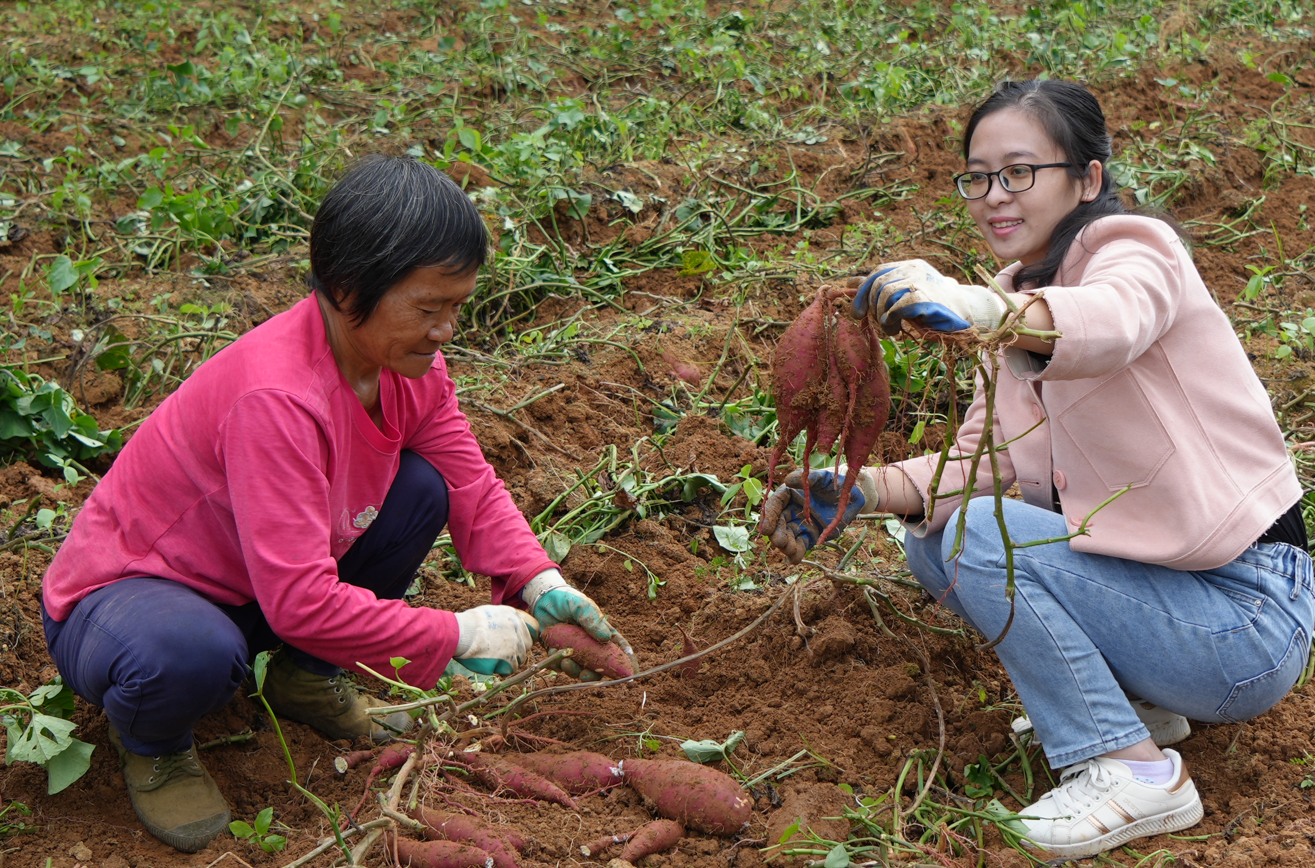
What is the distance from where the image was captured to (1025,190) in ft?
5.92

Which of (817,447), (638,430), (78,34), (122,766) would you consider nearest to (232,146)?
(78,34)

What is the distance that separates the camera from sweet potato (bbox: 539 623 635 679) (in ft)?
6.11

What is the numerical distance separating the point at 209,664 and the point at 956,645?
4.39ft

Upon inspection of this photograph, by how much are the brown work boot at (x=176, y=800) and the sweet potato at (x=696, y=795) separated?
2.26ft

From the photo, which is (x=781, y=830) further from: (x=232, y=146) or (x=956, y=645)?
(x=232, y=146)

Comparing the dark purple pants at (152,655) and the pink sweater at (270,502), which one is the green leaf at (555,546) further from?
the dark purple pants at (152,655)

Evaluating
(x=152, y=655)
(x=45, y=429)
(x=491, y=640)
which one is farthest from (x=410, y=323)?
(x=45, y=429)

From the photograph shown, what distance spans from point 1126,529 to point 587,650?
88 centimetres

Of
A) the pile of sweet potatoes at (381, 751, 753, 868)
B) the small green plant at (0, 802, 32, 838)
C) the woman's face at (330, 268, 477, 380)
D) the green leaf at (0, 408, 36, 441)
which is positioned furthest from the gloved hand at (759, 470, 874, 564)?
the green leaf at (0, 408, 36, 441)

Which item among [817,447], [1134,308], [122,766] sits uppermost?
[1134,308]

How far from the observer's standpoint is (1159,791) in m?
1.68

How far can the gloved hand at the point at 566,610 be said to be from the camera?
1876mm

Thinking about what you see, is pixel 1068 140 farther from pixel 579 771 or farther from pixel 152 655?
pixel 152 655

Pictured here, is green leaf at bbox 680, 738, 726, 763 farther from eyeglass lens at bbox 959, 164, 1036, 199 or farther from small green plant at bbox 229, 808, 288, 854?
eyeglass lens at bbox 959, 164, 1036, 199
